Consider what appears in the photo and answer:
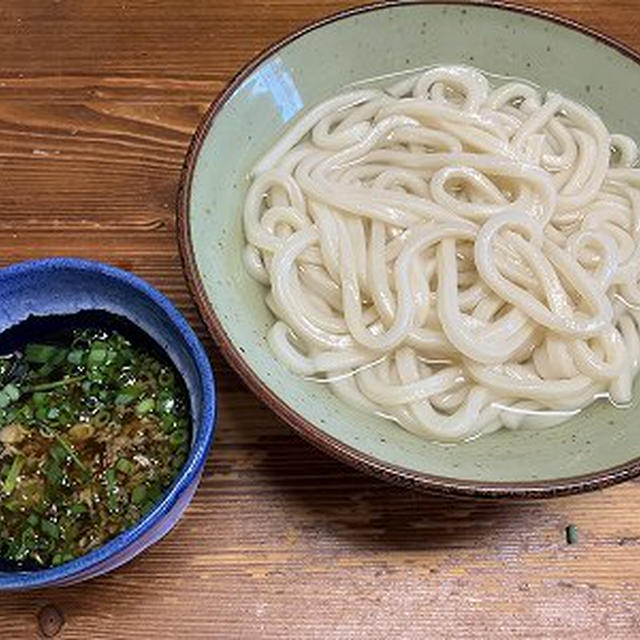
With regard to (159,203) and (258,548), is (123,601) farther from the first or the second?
(159,203)

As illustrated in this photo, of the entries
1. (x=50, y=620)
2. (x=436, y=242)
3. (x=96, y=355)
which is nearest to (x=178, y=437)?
(x=96, y=355)

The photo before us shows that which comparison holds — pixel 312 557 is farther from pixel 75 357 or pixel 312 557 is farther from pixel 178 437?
pixel 75 357

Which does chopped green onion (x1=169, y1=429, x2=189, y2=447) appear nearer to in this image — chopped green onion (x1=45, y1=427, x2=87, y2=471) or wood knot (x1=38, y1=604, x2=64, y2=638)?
chopped green onion (x1=45, y1=427, x2=87, y2=471)

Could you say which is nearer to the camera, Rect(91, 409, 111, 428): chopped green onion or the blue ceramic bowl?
the blue ceramic bowl

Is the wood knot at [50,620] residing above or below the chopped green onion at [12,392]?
below

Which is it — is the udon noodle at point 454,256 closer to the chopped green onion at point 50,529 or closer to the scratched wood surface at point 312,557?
the scratched wood surface at point 312,557

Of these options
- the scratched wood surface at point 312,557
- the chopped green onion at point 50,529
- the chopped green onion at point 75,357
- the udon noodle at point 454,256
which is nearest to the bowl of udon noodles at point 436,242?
→ the udon noodle at point 454,256

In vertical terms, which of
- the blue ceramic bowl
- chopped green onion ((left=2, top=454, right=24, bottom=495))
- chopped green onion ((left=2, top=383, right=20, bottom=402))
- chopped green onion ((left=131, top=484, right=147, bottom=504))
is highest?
the blue ceramic bowl

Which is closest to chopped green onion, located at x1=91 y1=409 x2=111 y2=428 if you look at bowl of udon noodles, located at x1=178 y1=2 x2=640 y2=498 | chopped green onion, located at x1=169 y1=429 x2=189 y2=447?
chopped green onion, located at x1=169 y1=429 x2=189 y2=447
